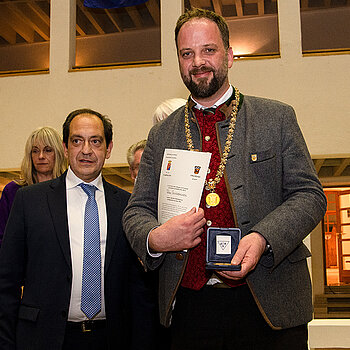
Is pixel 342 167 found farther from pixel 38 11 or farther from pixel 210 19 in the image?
pixel 210 19

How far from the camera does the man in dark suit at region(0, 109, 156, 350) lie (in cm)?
204

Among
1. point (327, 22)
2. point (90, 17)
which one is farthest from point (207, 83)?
point (327, 22)

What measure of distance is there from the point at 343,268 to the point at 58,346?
10.6m

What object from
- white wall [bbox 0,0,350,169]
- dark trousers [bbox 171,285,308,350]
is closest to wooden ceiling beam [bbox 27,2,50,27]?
white wall [bbox 0,0,350,169]

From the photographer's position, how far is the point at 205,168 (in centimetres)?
141

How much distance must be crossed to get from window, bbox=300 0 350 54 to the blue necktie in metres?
8.29

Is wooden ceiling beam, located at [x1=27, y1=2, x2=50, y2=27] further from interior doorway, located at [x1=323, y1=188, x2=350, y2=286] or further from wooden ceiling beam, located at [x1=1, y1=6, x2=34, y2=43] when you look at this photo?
interior doorway, located at [x1=323, y1=188, x2=350, y2=286]

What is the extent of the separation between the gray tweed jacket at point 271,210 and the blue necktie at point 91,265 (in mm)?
691

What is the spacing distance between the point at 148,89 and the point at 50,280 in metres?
5.02

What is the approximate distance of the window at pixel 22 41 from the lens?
922 centimetres

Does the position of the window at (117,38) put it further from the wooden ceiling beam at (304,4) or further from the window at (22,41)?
the wooden ceiling beam at (304,4)

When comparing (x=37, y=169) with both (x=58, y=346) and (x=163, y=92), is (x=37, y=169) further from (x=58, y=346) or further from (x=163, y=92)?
(x=163, y=92)

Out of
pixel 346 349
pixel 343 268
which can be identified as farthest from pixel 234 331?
pixel 343 268

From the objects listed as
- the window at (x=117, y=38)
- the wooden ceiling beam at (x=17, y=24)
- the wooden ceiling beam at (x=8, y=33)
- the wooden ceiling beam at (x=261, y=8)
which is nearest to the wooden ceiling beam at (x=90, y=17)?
the window at (x=117, y=38)
